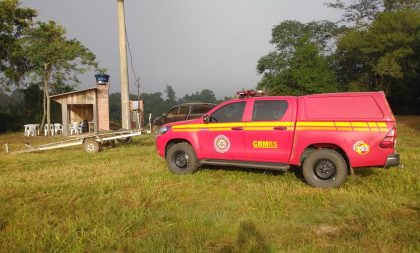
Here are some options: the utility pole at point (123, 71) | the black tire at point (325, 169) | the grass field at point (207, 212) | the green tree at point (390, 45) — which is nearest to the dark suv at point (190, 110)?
the utility pole at point (123, 71)

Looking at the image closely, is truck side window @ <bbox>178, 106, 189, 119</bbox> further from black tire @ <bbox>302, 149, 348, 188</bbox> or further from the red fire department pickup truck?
black tire @ <bbox>302, 149, 348, 188</bbox>

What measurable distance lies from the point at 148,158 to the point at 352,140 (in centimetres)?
625

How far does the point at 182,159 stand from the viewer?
28.5ft

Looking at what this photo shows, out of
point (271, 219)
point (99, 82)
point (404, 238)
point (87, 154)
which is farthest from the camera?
point (99, 82)

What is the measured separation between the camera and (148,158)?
36.5 feet

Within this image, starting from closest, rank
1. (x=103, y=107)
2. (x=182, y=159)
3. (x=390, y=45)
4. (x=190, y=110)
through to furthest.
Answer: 1. (x=182, y=159)
2. (x=190, y=110)
3. (x=103, y=107)
4. (x=390, y=45)

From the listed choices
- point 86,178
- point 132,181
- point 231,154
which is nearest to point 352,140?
point 231,154

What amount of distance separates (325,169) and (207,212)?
2856mm

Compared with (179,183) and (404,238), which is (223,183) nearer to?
(179,183)

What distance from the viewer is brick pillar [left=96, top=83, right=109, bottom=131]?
23625 millimetres

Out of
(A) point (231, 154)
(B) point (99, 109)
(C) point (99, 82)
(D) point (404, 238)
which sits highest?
(C) point (99, 82)

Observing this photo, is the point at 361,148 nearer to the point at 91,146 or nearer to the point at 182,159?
the point at 182,159

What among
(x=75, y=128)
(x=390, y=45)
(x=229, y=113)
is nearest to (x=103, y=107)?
(x=75, y=128)

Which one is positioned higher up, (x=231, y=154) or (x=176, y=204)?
(x=231, y=154)
